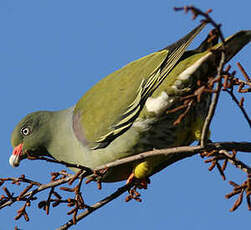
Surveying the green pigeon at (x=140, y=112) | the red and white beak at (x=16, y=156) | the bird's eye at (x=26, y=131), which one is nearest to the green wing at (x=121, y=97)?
the green pigeon at (x=140, y=112)

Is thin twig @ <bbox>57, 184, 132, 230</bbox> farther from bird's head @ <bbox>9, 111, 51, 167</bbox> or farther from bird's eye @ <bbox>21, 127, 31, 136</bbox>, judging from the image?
bird's eye @ <bbox>21, 127, 31, 136</bbox>

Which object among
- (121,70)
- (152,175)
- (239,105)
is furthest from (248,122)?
(121,70)

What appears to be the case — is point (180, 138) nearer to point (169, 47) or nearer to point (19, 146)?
point (169, 47)

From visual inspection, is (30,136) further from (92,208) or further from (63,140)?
(92,208)

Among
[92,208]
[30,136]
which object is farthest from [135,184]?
[30,136]

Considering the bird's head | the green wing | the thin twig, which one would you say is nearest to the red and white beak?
the bird's head

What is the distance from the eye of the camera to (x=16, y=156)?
4.94 meters

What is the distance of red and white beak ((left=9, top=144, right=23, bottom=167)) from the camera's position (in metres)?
4.89

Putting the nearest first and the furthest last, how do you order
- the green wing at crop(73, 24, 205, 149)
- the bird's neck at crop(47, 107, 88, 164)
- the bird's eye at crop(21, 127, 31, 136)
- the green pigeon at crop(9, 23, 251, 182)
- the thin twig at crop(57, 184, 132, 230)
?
the thin twig at crop(57, 184, 132, 230) → the green pigeon at crop(9, 23, 251, 182) → the green wing at crop(73, 24, 205, 149) → the bird's neck at crop(47, 107, 88, 164) → the bird's eye at crop(21, 127, 31, 136)

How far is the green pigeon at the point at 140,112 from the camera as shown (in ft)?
13.5

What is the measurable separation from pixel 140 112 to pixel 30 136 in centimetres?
141

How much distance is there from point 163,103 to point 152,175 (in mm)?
737

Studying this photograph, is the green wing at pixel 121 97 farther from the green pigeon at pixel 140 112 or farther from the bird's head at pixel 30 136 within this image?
the bird's head at pixel 30 136

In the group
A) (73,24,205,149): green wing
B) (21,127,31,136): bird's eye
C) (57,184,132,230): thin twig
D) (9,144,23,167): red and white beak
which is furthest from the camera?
(21,127,31,136): bird's eye
